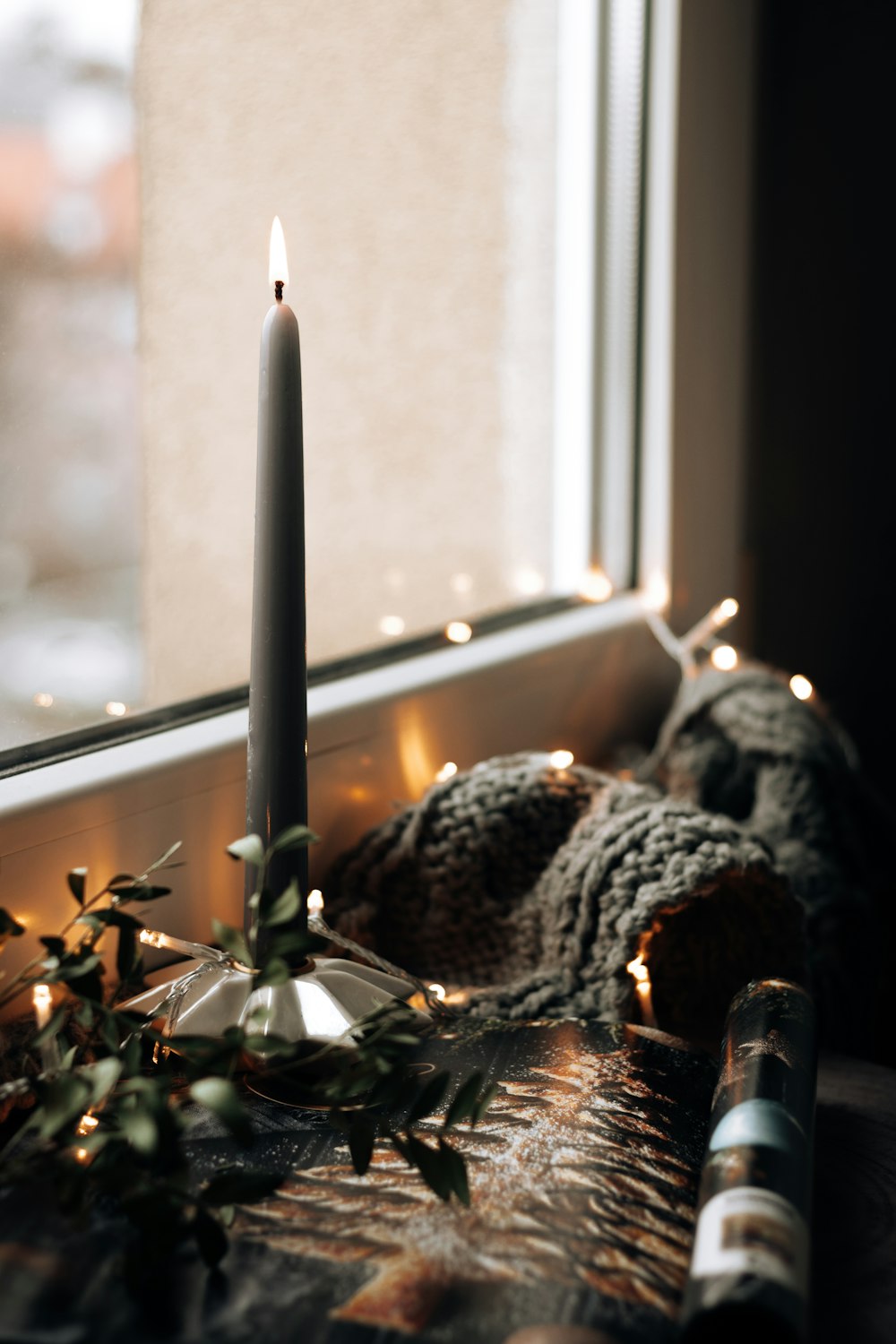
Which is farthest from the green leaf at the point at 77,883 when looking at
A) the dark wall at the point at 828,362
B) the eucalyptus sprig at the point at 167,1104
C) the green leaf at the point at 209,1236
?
the dark wall at the point at 828,362

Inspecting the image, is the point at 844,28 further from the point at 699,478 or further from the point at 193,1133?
the point at 193,1133

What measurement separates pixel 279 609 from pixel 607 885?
0.68 feet

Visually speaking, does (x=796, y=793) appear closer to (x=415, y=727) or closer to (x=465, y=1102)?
(x=415, y=727)

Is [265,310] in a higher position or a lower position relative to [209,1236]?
higher

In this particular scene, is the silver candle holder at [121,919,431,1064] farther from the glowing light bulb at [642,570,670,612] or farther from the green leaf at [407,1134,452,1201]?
the glowing light bulb at [642,570,670,612]

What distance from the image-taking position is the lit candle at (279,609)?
0.40 metres

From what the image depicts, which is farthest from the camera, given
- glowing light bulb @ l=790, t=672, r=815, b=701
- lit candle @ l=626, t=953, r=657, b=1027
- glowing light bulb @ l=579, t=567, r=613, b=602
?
glowing light bulb @ l=579, t=567, r=613, b=602

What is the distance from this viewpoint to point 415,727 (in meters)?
0.68

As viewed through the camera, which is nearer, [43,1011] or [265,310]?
[43,1011]

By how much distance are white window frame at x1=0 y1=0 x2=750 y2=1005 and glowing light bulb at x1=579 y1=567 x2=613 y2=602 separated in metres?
0.02

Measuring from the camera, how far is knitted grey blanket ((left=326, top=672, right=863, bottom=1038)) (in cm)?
51

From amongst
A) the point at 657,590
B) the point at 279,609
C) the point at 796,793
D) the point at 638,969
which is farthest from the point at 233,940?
the point at 657,590

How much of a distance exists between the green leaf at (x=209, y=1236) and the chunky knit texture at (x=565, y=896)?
228 millimetres

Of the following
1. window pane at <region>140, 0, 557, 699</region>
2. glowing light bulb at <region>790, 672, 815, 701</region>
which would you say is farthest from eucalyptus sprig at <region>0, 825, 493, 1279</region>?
glowing light bulb at <region>790, 672, 815, 701</region>
